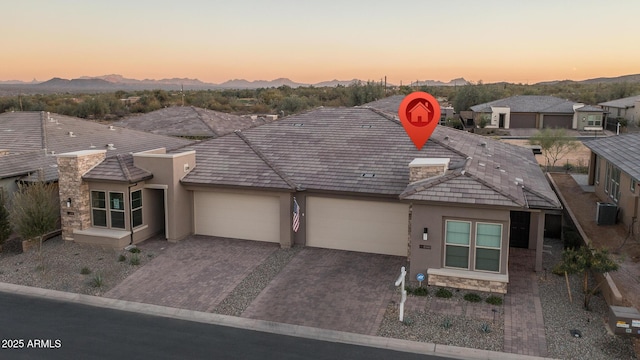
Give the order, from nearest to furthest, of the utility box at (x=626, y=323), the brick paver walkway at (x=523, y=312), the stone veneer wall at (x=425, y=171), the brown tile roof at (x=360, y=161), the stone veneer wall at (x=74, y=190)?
the utility box at (x=626, y=323)
the brick paver walkway at (x=523, y=312)
the brown tile roof at (x=360, y=161)
the stone veneer wall at (x=425, y=171)
the stone veneer wall at (x=74, y=190)

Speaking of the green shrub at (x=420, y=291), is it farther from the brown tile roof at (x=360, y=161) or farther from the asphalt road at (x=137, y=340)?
the asphalt road at (x=137, y=340)

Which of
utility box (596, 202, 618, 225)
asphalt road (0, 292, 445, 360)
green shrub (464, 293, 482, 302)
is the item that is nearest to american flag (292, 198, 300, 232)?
asphalt road (0, 292, 445, 360)

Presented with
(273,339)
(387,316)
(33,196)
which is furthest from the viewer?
(33,196)

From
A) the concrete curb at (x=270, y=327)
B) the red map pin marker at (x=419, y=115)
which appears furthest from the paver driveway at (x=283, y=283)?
the red map pin marker at (x=419, y=115)

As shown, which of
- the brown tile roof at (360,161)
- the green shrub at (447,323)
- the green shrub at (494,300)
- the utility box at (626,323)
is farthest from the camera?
the brown tile roof at (360,161)

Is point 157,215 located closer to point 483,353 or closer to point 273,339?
point 273,339

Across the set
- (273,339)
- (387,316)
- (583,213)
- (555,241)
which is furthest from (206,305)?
(583,213)

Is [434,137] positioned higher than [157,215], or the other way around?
[434,137]
